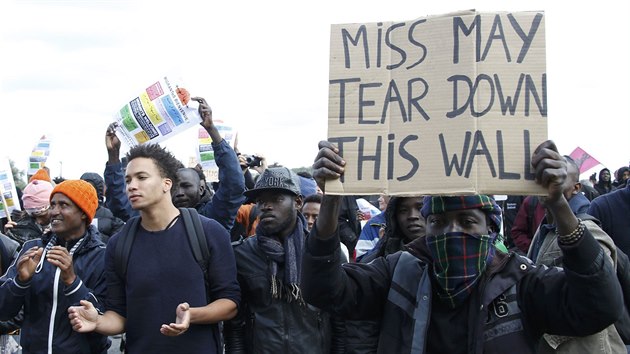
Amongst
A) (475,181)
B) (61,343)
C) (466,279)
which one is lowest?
(61,343)

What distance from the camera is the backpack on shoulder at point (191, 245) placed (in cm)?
412

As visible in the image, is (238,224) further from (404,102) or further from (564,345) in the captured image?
(404,102)

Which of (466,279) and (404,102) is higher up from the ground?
(404,102)

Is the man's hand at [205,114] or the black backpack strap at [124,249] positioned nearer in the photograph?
the black backpack strap at [124,249]

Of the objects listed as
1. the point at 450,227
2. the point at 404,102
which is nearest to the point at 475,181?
the point at 450,227

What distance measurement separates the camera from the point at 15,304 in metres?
4.38

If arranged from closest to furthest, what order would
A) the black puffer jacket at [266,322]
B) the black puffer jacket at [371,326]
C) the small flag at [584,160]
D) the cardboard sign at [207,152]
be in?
the black puffer jacket at [266,322]
the black puffer jacket at [371,326]
the cardboard sign at [207,152]
the small flag at [584,160]

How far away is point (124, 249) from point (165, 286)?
324 mm

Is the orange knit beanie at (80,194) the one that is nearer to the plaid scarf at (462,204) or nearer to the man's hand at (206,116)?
the man's hand at (206,116)

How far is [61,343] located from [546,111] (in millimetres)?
3035

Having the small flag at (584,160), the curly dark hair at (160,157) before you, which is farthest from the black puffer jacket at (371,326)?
the small flag at (584,160)

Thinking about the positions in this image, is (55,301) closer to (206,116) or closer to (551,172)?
(206,116)

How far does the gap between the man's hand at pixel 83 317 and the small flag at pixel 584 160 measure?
33.2ft

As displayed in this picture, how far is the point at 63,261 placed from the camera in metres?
4.19
